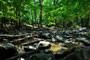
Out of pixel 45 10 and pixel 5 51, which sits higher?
pixel 45 10

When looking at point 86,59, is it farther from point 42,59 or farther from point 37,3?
point 37,3

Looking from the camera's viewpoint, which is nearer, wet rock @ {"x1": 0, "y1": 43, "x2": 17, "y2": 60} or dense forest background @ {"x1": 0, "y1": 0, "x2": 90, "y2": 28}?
dense forest background @ {"x1": 0, "y1": 0, "x2": 90, "y2": 28}

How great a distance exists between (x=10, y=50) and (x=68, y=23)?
99.6 ft

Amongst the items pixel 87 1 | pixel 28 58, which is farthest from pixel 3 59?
pixel 87 1

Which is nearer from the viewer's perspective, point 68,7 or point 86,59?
point 68,7

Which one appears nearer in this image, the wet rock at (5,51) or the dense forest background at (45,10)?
the dense forest background at (45,10)

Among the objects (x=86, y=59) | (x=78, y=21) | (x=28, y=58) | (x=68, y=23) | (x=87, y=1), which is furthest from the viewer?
(x=78, y=21)

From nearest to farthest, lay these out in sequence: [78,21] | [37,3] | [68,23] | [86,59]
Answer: [86,59] → [37,3] → [68,23] → [78,21]

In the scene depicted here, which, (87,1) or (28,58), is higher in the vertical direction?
(87,1)

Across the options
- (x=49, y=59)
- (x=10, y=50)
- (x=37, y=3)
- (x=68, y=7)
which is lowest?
(x=49, y=59)

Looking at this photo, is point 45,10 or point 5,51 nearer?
point 5,51

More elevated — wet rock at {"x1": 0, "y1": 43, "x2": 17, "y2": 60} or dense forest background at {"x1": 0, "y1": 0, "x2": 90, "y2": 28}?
dense forest background at {"x1": 0, "y1": 0, "x2": 90, "y2": 28}

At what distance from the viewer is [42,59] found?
407 cm

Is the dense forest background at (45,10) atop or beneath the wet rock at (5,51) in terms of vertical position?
atop
